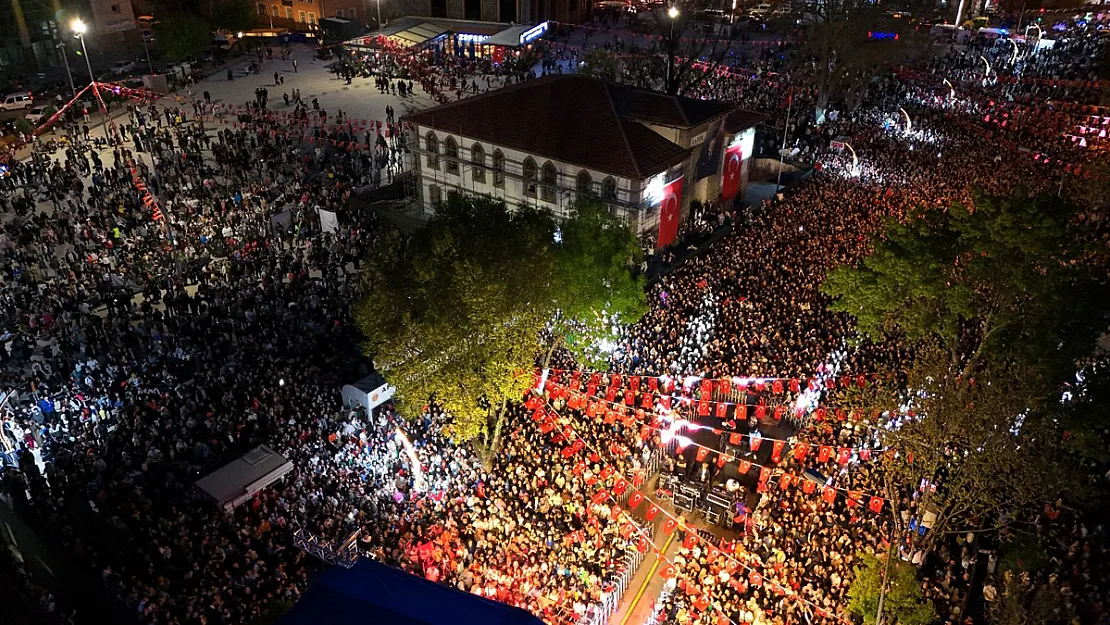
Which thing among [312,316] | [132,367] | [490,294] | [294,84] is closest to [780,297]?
[490,294]

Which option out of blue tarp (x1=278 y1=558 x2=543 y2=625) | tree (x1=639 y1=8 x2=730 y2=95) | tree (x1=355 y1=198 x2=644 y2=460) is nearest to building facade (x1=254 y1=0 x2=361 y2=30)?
tree (x1=639 y1=8 x2=730 y2=95)

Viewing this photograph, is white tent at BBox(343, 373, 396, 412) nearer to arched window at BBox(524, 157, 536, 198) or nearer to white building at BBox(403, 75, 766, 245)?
white building at BBox(403, 75, 766, 245)

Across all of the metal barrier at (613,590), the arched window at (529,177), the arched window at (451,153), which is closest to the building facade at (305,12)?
the arched window at (451,153)

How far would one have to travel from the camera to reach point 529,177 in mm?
34688

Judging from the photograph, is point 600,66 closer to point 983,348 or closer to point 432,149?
point 432,149

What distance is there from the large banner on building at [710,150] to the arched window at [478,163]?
1084 cm

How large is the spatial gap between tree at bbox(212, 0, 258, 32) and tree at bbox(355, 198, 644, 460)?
219 ft

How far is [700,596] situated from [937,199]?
28394 millimetres

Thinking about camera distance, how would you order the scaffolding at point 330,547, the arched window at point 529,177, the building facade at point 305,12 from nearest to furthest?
the scaffolding at point 330,547
the arched window at point 529,177
the building facade at point 305,12

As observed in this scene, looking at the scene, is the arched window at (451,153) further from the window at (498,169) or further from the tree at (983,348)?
the tree at (983,348)

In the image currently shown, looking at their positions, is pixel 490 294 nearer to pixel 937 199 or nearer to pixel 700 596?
pixel 700 596

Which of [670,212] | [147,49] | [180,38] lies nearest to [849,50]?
→ [670,212]

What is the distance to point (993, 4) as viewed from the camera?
9100 cm

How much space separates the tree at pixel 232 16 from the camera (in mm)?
74750
